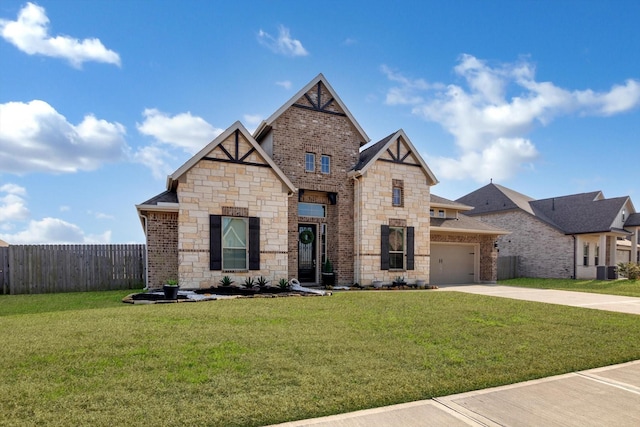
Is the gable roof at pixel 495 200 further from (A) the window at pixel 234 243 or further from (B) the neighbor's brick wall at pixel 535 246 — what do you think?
(A) the window at pixel 234 243

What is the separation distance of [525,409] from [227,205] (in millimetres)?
11202

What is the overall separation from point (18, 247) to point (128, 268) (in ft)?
11.9

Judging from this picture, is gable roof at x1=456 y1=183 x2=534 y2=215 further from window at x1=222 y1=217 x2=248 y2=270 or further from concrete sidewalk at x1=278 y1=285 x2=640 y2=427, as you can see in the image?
concrete sidewalk at x1=278 y1=285 x2=640 y2=427

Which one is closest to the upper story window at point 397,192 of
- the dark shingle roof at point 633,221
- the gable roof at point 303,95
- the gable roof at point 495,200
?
the gable roof at point 303,95

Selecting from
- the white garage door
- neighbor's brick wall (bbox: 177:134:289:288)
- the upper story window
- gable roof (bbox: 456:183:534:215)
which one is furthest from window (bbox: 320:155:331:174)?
gable roof (bbox: 456:183:534:215)

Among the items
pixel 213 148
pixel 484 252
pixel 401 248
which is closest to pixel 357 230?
pixel 401 248

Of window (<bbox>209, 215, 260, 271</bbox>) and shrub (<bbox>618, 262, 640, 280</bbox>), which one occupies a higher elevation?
window (<bbox>209, 215, 260, 271</bbox>)

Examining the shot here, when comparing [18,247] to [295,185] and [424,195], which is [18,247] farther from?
[424,195]

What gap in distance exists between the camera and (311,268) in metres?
15.9

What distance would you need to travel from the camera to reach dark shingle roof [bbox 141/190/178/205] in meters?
12.9

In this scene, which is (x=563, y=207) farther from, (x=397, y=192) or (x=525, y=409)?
(x=525, y=409)

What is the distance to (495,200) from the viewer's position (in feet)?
91.2

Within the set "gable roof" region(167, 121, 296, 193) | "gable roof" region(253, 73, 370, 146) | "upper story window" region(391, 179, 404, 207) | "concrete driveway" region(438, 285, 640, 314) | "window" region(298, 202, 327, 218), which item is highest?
"gable roof" region(253, 73, 370, 146)

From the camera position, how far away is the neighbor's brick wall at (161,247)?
42.6ft
